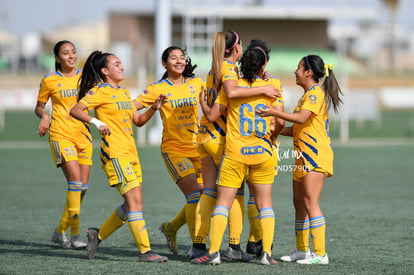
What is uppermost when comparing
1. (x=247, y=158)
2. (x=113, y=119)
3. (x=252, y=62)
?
(x=252, y=62)

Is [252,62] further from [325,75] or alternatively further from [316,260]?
[316,260]

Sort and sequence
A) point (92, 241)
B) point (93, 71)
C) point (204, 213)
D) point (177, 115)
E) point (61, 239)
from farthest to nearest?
1. point (61, 239)
2. point (177, 115)
3. point (93, 71)
4. point (92, 241)
5. point (204, 213)

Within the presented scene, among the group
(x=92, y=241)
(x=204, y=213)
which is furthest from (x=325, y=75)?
(x=92, y=241)

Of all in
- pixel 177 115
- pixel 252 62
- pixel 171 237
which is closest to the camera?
pixel 252 62

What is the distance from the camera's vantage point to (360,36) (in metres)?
78.8

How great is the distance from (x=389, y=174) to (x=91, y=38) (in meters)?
92.1

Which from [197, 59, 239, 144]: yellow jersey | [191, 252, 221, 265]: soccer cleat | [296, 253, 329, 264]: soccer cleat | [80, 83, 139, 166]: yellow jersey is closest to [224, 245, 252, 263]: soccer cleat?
[191, 252, 221, 265]: soccer cleat

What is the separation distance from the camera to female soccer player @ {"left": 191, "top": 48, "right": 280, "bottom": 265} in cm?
594

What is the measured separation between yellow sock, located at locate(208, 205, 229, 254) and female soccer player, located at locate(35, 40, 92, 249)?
183 centimetres

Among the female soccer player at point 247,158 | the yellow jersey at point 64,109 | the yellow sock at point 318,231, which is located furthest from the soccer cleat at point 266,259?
the yellow jersey at point 64,109

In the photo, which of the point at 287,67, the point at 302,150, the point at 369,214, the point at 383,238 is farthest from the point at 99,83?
the point at 287,67

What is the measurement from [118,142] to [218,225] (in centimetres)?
121

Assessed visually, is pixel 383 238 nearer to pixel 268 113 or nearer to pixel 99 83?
pixel 268 113

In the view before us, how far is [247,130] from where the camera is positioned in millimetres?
5941
